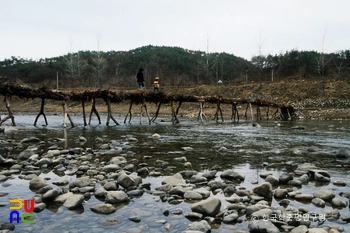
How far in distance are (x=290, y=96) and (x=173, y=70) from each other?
3852 cm

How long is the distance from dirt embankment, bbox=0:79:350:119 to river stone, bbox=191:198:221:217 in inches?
1155

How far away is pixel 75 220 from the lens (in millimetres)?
3852

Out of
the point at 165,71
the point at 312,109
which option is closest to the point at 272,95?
the point at 312,109

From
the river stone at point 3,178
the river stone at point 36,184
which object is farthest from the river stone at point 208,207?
the river stone at point 3,178

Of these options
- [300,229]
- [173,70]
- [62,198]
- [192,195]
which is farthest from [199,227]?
[173,70]

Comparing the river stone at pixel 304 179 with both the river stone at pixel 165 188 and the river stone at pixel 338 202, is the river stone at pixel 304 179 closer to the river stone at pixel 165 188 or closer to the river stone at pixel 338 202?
the river stone at pixel 338 202

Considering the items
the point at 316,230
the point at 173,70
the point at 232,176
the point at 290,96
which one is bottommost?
the point at 232,176

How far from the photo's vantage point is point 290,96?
132 ft

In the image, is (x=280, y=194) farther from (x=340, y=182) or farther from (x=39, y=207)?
(x=39, y=207)

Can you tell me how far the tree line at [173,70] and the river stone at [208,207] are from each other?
56.5 metres

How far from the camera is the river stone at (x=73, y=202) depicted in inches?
169

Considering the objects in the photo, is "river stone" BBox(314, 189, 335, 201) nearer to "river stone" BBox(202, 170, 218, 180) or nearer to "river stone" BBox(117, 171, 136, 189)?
"river stone" BBox(202, 170, 218, 180)

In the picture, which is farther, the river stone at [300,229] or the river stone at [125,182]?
the river stone at [125,182]

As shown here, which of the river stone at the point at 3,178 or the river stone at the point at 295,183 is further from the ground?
the river stone at the point at 3,178
